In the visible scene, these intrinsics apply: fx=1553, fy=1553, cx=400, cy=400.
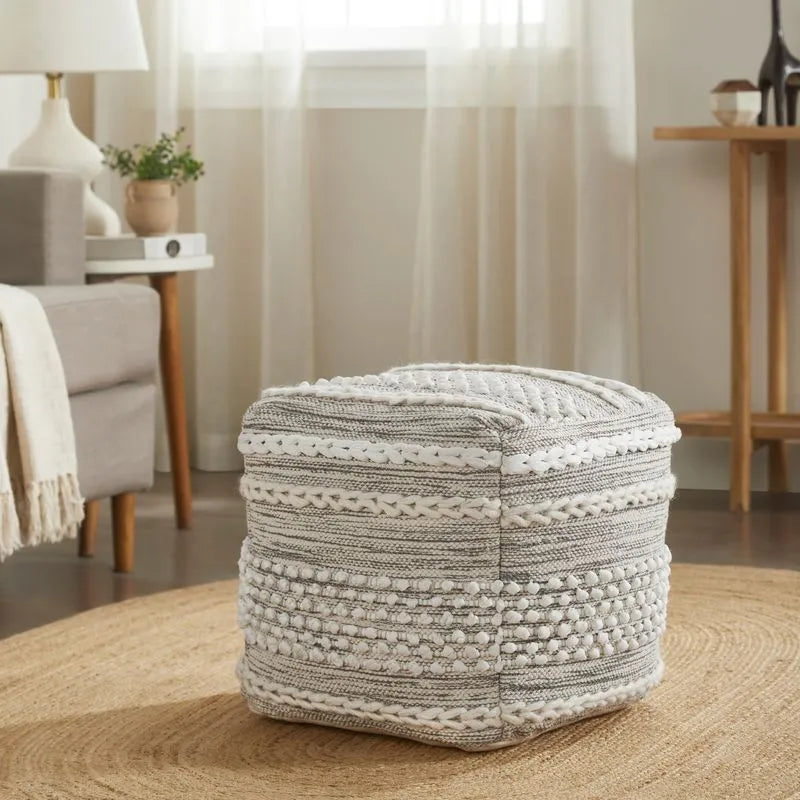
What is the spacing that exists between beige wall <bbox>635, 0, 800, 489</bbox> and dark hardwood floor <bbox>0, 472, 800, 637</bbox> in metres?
0.26

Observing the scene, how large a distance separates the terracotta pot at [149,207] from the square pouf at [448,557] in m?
1.38

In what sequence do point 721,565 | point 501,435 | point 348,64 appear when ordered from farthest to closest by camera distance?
point 348,64 < point 721,565 < point 501,435

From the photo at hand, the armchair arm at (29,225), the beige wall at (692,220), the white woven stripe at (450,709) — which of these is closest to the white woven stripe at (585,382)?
the white woven stripe at (450,709)

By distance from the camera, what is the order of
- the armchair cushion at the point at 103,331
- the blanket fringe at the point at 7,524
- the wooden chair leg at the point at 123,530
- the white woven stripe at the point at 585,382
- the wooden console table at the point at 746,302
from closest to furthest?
the white woven stripe at the point at 585,382
the blanket fringe at the point at 7,524
the armchair cushion at the point at 103,331
the wooden chair leg at the point at 123,530
the wooden console table at the point at 746,302

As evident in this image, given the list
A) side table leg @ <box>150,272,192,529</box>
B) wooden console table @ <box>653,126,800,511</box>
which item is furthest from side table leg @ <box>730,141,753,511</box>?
side table leg @ <box>150,272,192,529</box>

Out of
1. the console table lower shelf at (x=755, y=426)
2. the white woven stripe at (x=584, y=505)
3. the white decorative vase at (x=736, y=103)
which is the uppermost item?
the white decorative vase at (x=736, y=103)

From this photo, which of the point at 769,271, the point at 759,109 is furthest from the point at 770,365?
the point at 759,109

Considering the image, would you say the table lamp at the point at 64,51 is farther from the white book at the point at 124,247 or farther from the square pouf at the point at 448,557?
the square pouf at the point at 448,557

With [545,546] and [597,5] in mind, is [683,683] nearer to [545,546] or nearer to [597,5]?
[545,546]

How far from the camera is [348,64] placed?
11.7 ft

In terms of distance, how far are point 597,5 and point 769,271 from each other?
676 millimetres

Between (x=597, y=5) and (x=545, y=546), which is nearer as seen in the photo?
(x=545, y=546)

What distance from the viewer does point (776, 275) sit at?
324 cm

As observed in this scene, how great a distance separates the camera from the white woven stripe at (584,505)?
1539mm
